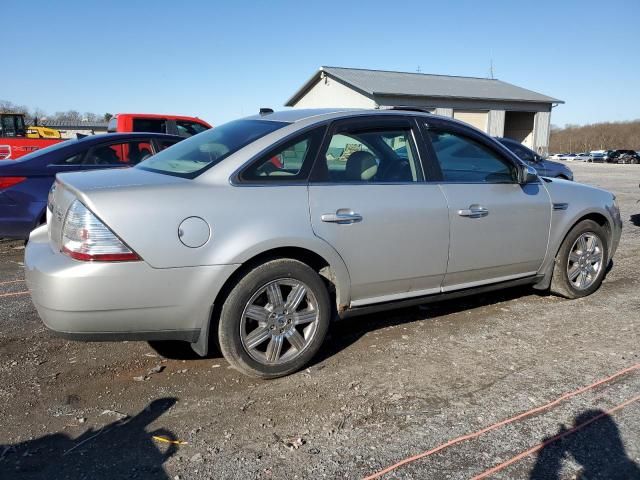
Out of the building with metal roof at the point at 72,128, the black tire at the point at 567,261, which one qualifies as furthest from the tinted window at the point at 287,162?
the building with metal roof at the point at 72,128

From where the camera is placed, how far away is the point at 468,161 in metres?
4.34

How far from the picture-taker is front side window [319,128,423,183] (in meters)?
3.68

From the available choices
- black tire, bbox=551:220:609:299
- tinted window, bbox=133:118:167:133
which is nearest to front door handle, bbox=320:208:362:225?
black tire, bbox=551:220:609:299

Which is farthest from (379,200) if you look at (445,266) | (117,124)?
(117,124)

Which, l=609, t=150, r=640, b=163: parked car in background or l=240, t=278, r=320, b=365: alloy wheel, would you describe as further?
l=609, t=150, r=640, b=163: parked car in background

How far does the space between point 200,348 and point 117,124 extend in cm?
1115

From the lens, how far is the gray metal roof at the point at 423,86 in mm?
26906

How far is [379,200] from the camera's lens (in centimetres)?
368

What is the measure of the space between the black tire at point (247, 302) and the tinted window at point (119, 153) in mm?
4504

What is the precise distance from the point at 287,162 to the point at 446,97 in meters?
25.3

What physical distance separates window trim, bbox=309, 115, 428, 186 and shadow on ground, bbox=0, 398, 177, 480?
69.7 inches

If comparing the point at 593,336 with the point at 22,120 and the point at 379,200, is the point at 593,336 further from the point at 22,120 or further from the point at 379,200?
the point at 22,120

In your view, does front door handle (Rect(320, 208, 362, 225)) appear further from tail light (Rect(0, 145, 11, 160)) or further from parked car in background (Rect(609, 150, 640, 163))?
parked car in background (Rect(609, 150, 640, 163))

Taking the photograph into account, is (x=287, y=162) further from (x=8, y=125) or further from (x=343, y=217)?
(x=8, y=125)
